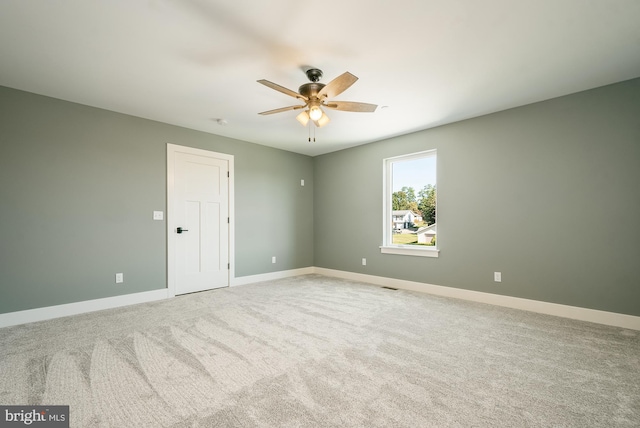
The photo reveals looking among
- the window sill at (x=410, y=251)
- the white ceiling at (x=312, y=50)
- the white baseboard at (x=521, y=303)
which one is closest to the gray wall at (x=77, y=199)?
the white ceiling at (x=312, y=50)

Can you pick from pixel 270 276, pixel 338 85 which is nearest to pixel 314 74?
pixel 338 85

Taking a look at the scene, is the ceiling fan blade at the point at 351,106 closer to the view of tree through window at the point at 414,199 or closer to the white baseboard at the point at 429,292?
the view of tree through window at the point at 414,199

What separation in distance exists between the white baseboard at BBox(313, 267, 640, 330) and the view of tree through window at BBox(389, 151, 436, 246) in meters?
0.69

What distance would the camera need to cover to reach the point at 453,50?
7.95ft

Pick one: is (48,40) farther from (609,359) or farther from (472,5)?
(609,359)

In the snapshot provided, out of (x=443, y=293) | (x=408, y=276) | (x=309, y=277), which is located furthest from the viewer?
(x=309, y=277)

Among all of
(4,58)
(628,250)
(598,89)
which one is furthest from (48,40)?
(628,250)

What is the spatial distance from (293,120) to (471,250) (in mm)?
3141

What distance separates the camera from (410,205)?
15.7ft

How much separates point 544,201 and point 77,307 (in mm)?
5801

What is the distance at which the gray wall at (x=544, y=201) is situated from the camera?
2.97 m

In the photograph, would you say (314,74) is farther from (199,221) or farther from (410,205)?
(199,221)

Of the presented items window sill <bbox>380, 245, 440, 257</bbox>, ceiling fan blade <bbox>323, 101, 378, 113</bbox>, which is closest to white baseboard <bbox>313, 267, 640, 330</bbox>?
window sill <bbox>380, 245, 440, 257</bbox>

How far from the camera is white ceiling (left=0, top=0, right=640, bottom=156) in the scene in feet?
6.47
